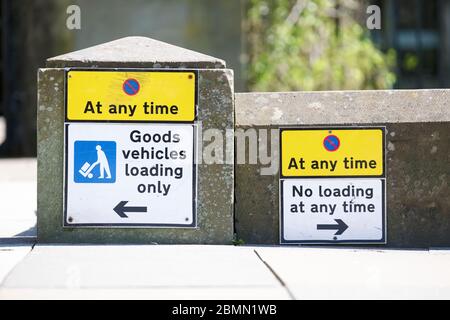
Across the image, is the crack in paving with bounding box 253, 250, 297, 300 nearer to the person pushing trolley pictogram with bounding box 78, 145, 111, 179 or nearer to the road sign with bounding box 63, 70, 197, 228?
the road sign with bounding box 63, 70, 197, 228

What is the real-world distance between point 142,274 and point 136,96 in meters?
1.39

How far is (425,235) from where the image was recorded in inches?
210

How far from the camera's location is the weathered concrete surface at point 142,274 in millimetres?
3766

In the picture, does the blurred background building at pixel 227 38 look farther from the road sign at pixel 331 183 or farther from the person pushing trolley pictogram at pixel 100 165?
the person pushing trolley pictogram at pixel 100 165

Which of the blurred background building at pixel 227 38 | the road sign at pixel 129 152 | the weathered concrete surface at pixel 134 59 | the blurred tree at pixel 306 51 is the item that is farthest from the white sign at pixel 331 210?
the blurred tree at pixel 306 51

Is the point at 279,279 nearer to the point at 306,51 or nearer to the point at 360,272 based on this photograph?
the point at 360,272

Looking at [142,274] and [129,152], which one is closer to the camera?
[142,274]

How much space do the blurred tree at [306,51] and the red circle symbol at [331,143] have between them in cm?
720

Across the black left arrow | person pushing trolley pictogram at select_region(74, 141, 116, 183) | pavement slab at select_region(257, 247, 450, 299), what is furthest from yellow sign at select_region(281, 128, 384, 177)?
person pushing trolley pictogram at select_region(74, 141, 116, 183)

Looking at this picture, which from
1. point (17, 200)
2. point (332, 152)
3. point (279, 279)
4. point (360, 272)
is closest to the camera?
point (279, 279)

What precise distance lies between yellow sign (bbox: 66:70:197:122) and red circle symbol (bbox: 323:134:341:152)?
0.92m

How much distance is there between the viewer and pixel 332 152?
5242mm

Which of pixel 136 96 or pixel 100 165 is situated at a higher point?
pixel 136 96

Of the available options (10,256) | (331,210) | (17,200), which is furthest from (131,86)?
(17,200)
